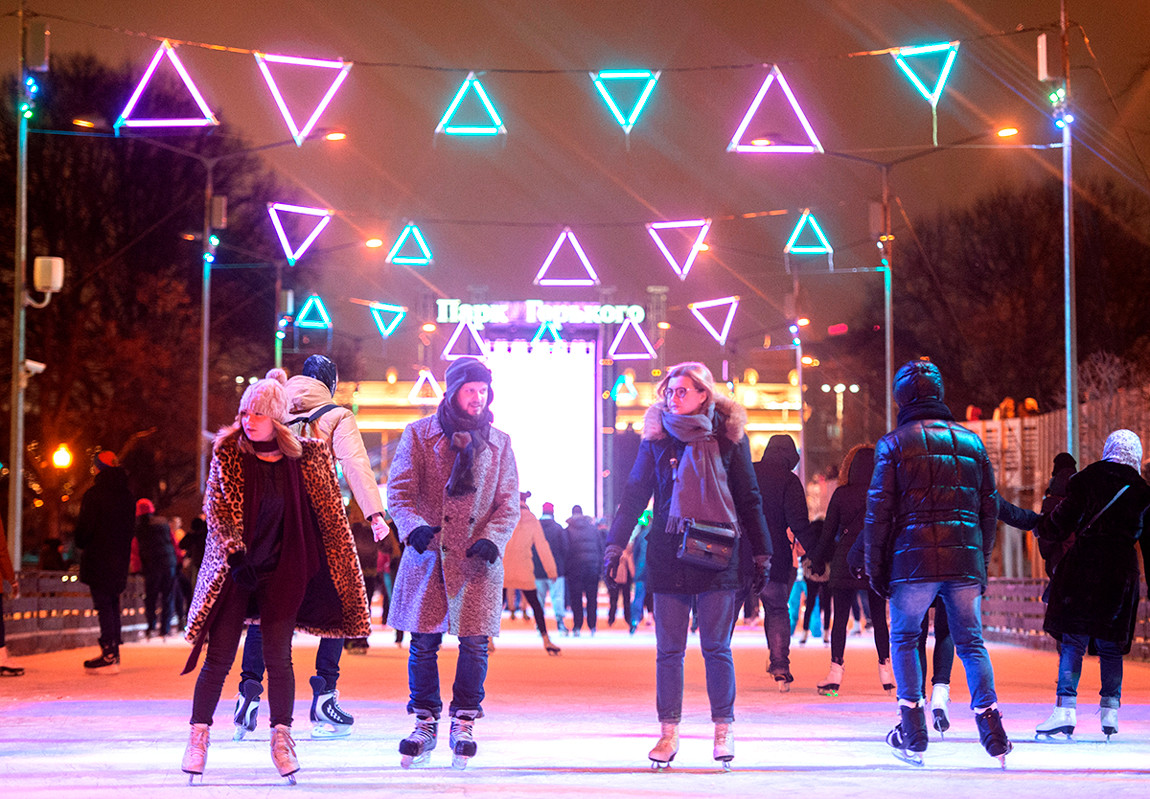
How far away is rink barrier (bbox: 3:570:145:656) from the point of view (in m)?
19.2

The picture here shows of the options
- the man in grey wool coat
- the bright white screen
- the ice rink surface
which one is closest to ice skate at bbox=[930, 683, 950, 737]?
the ice rink surface

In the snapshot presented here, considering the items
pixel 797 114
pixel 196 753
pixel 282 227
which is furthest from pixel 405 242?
pixel 196 753

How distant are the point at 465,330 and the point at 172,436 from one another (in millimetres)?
7964

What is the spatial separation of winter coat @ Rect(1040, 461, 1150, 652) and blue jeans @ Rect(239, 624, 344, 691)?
13.6 feet

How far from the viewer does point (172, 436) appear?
45.0m

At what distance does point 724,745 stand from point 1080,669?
9.66 feet

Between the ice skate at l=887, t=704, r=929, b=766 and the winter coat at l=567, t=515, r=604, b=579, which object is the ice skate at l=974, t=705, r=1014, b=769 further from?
the winter coat at l=567, t=515, r=604, b=579

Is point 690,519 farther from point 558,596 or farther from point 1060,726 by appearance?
point 558,596

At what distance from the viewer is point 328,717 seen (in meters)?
10.1

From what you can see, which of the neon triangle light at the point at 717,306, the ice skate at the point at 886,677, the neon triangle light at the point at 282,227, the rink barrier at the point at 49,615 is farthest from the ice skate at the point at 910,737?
the neon triangle light at the point at 717,306

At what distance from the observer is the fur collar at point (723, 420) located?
8.81m

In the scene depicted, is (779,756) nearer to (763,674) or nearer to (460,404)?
(460,404)

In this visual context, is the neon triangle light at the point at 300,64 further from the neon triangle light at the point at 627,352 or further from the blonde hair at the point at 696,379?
the neon triangle light at the point at 627,352

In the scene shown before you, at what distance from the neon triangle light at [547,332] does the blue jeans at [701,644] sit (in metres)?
35.8
